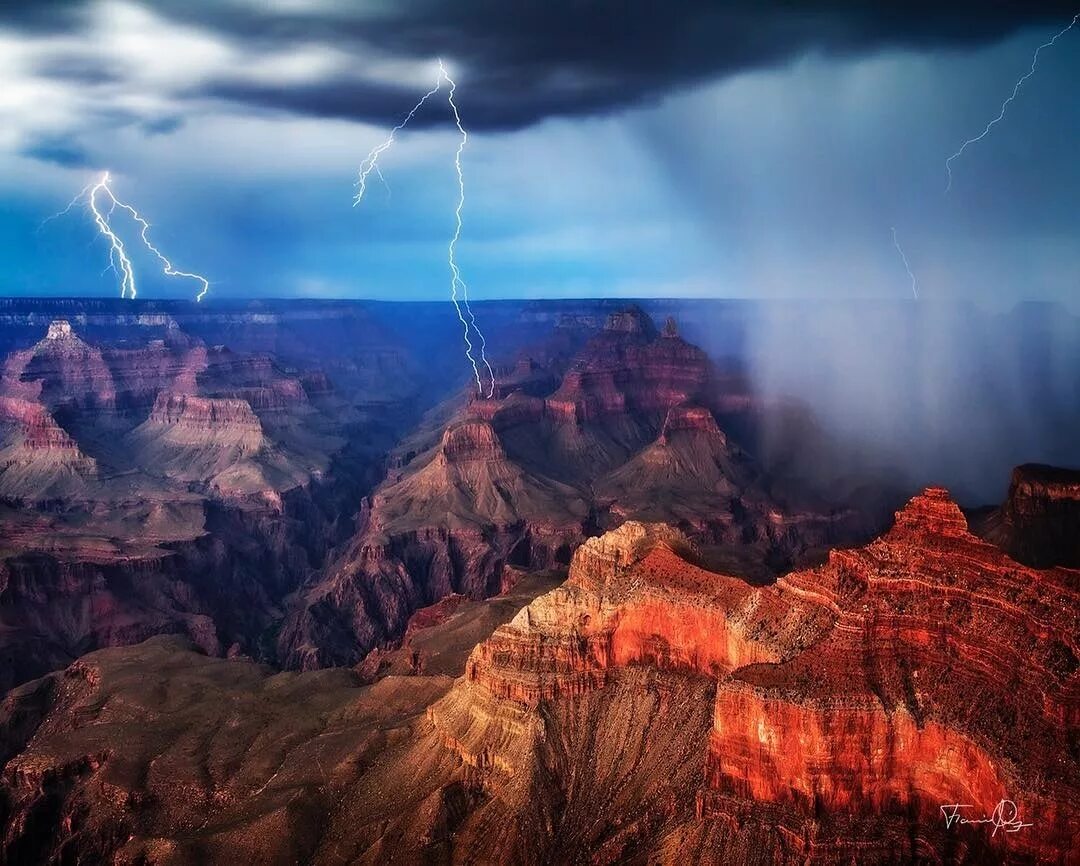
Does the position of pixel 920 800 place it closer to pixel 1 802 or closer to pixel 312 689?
pixel 312 689

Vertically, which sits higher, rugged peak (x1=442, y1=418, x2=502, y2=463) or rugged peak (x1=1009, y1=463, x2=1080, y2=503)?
rugged peak (x1=1009, y1=463, x2=1080, y2=503)

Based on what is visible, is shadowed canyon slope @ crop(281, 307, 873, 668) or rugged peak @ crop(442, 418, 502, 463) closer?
shadowed canyon slope @ crop(281, 307, 873, 668)

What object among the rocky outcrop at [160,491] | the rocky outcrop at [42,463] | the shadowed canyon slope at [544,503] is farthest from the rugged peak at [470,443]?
the rocky outcrop at [42,463]

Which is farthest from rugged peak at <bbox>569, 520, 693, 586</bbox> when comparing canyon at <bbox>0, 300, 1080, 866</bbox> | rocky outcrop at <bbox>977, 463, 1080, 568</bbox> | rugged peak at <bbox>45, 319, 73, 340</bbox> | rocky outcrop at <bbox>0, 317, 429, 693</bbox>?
rugged peak at <bbox>45, 319, 73, 340</bbox>

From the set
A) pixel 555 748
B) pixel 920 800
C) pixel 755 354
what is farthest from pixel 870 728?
pixel 755 354

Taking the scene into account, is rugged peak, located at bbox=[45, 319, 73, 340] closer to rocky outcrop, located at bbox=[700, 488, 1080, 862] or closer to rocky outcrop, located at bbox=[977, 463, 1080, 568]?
rocky outcrop, located at bbox=[977, 463, 1080, 568]

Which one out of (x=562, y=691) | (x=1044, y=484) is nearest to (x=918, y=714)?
(x=562, y=691)
